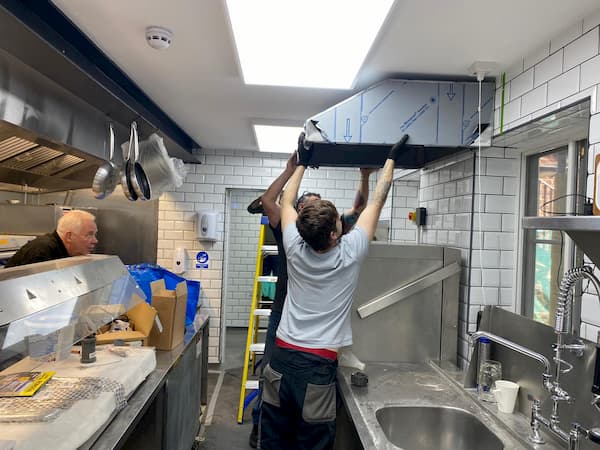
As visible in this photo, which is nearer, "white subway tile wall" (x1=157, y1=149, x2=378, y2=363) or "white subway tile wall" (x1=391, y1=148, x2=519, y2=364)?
"white subway tile wall" (x1=391, y1=148, x2=519, y2=364)

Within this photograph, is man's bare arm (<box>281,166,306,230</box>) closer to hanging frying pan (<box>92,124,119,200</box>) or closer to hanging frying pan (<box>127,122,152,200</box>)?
hanging frying pan (<box>127,122,152,200</box>)

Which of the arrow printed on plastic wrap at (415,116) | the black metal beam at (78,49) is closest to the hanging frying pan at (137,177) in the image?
the black metal beam at (78,49)

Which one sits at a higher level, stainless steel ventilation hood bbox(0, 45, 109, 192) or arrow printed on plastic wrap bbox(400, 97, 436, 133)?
arrow printed on plastic wrap bbox(400, 97, 436, 133)

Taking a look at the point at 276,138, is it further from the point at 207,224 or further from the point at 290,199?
the point at 290,199

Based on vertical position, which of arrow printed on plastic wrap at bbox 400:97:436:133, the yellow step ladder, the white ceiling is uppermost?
the white ceiling

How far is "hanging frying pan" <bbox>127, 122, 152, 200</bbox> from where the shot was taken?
254cm

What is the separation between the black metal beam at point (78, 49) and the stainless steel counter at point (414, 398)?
1.89 meters

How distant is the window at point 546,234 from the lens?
207 cm

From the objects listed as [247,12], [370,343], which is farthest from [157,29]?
[370,343]

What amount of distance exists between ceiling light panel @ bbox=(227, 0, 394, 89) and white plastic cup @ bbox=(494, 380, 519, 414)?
1535mm

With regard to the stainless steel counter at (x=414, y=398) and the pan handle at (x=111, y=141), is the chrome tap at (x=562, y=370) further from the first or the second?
the pan handle at (x=111, y=141)

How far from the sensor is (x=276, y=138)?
4051 mm

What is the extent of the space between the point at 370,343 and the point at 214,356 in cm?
305

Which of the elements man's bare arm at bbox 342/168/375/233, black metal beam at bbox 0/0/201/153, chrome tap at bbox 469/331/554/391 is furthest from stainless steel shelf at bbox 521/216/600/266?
black metal beam at bbox 0/0/201/153
